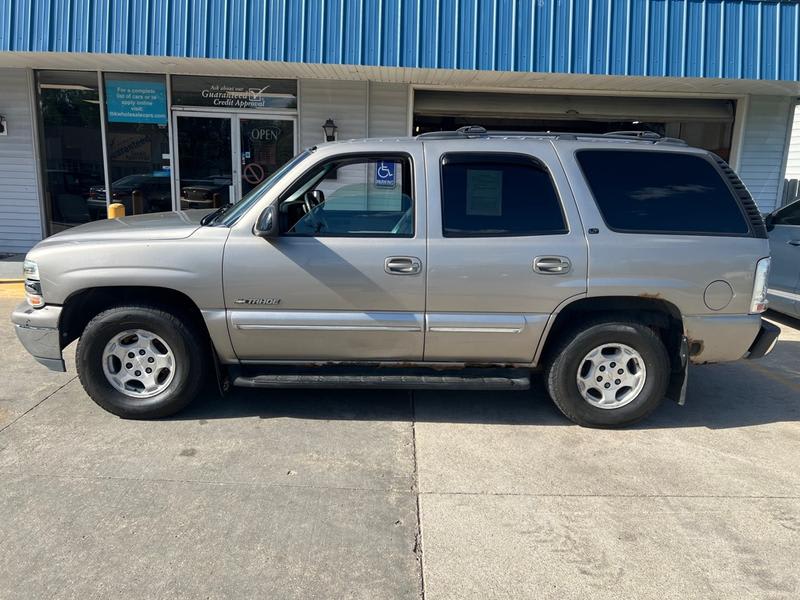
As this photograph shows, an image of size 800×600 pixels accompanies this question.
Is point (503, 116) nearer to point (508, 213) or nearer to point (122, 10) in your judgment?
point (122, 10)

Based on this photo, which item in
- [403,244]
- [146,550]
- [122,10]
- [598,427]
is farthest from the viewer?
[122,10]

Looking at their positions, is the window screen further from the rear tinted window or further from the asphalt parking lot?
the asphalt parking lot

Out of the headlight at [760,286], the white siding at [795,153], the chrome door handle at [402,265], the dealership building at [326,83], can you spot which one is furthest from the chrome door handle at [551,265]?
the white siding at [795,153]

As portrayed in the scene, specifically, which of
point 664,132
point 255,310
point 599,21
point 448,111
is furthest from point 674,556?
point 664,132

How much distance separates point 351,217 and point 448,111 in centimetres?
641

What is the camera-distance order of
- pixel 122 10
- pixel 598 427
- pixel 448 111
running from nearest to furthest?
pixel 598 427 → pixel 122 10 → pixel 448 111

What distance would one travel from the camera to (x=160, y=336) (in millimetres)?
4238

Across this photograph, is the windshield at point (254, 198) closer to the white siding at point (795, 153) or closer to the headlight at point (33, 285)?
the headlight at point (33, 285)

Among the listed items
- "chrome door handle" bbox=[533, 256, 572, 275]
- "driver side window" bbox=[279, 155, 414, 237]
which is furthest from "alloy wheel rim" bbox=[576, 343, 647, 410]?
"driver side window" bbox=[279, 155, 414, 237]

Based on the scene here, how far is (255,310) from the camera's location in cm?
418

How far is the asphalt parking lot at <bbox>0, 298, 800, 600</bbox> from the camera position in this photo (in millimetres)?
2791

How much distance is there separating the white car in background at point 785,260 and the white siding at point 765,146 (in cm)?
348

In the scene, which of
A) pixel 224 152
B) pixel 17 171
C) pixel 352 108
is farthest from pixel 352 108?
pixel 17 171

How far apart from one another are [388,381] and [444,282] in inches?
31.1
